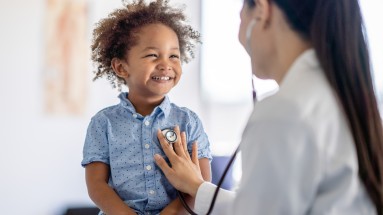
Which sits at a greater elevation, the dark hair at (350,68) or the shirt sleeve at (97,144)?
the dark hair at (350,68)

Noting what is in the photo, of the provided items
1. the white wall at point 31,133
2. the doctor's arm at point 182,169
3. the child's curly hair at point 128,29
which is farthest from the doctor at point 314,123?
the white wall at point 31,133

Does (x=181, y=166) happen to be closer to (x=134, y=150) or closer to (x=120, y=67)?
(x=134, y=150)

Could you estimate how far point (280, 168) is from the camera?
80cm

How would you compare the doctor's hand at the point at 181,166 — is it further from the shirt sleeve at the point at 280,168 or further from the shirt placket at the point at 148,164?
the shirt sleeve at the point at 280,168

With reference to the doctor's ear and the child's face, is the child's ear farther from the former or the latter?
the doctor's ear

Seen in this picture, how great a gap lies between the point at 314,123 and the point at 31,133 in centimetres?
223

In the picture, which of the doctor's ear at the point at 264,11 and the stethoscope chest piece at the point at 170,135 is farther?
the stethoscope chest piece at the point at 170,135

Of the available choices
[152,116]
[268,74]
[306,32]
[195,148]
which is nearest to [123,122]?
[152,116]

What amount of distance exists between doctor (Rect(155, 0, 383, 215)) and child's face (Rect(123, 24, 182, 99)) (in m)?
0.61

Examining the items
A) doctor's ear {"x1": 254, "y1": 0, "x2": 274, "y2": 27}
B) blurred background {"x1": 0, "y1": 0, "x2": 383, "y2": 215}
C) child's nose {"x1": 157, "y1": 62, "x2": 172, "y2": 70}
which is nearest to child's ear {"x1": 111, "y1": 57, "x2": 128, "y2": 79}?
child's nose {"x1": 157, "y1": 62, "x2": 172, "y2": 70}

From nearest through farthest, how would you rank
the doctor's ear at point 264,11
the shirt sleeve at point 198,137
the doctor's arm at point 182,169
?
the doctor's ear at point 264,11
the doctor's arm at point 182,169
the shirt sleeve at point 198,137

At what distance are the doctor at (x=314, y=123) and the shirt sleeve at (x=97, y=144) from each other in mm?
713

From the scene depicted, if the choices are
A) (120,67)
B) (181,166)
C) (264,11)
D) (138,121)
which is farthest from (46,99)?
(264,11)

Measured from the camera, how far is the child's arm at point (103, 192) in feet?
4.72
